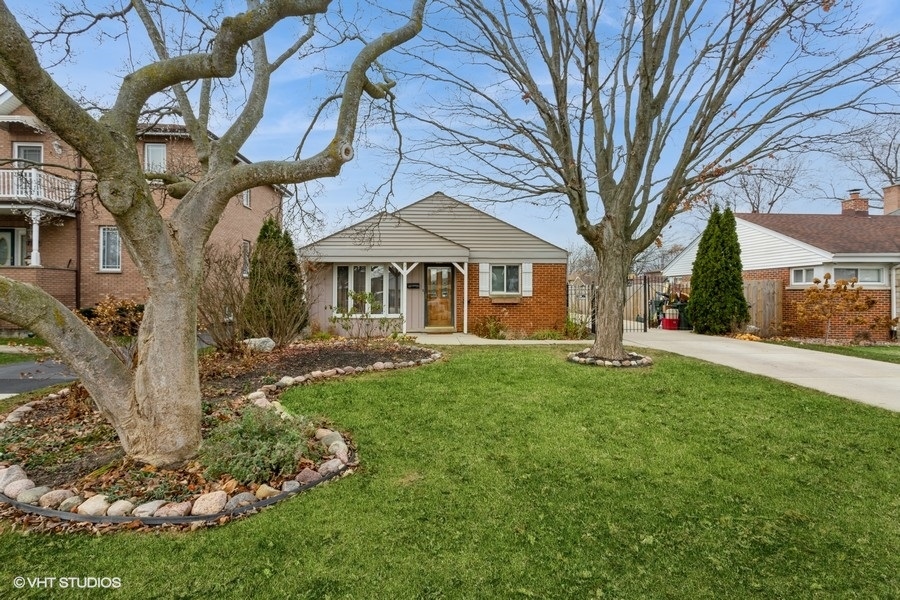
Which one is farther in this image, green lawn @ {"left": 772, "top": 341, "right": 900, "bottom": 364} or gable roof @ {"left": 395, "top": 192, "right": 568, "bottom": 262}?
gable roof @ {"left": 395, "top": 192, "right": 568, "bottom": 262}

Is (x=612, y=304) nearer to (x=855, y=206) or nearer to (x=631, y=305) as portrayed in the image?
(x=631, y=305)

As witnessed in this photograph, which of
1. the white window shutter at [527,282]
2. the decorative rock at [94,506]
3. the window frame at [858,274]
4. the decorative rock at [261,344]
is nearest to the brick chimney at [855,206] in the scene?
the window frame at [858,274]

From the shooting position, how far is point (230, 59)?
3.45m

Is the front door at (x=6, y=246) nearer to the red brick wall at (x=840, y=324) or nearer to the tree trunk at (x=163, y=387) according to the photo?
the tree trunk at (x=163, y=387)

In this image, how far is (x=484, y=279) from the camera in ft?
45.4

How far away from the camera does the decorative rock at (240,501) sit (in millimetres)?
3000

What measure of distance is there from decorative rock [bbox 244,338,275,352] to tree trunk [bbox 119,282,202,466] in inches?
195

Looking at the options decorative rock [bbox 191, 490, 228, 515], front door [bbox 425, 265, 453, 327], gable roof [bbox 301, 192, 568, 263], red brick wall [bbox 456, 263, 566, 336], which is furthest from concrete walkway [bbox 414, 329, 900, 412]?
decorative rock [bbox 191, 490, 228, 515]

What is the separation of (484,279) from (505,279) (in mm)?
696

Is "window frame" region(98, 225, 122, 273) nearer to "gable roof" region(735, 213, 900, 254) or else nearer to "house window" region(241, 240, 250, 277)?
"house window" region(241, 240, 250, 277)

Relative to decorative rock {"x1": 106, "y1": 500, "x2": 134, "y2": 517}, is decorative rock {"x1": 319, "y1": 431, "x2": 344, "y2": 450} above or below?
above

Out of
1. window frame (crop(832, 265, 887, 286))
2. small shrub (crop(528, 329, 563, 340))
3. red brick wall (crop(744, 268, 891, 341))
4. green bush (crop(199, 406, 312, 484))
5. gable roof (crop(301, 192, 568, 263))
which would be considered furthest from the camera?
window frame (crop(832, 265, 887, 286))

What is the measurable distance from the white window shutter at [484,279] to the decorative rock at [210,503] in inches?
440

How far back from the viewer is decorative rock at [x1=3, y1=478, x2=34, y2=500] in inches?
122
